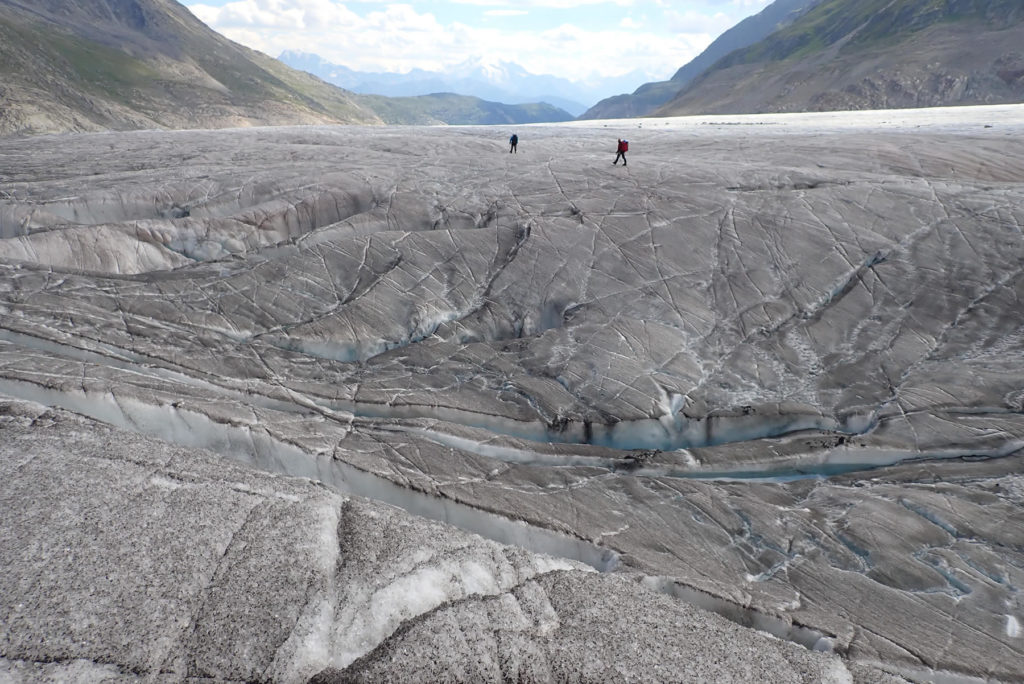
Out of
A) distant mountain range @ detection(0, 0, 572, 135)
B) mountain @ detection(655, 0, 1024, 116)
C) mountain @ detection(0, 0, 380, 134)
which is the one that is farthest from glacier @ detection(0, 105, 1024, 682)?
distant mountain range @ detection(0, 0, 572, 135)

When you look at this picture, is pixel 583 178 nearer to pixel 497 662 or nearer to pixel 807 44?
pixel 497 662

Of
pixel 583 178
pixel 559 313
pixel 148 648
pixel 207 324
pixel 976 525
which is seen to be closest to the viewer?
pixel 148 648

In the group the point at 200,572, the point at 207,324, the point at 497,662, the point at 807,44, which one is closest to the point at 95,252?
the point at 207,324

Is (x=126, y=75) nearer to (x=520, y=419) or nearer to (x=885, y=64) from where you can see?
(x=885, y=64)

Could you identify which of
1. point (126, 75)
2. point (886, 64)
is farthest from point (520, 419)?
point (126, 75)

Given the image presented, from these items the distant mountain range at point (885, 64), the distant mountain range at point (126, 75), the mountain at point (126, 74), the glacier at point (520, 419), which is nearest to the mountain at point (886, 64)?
the distant mountain range at point (885, 64)

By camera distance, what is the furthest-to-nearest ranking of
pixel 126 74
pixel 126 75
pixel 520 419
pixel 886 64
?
pixel 126 74 < pixel 126 75 < pixel 886 64 < pixel 520 419
